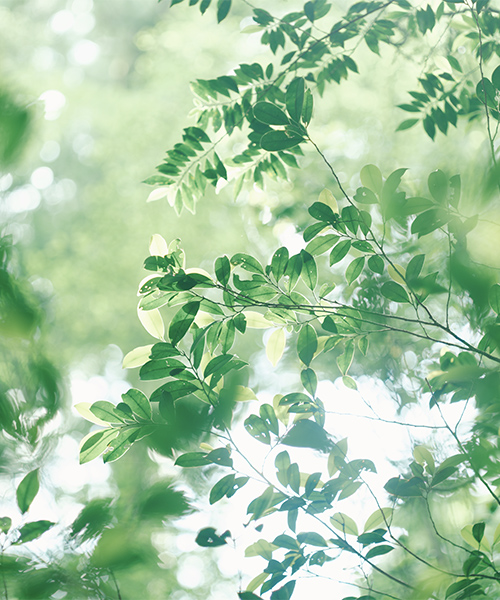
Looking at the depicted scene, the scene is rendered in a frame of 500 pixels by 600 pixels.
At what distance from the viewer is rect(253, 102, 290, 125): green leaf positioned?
0.45 m

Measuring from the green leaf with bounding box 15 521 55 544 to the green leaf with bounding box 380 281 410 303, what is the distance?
14.6 inches

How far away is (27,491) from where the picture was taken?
0.29 m

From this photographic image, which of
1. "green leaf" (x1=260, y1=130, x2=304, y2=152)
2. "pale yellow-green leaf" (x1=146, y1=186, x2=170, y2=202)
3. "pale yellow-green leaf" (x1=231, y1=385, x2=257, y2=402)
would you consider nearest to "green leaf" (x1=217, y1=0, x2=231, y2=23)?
"pale yellow-green leaf" (x1=146, y1=186, x2=170, y2=202)

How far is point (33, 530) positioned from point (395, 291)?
39 centimetres

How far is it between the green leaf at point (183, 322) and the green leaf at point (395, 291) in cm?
20

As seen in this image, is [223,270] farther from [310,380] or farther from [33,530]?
[33,530]

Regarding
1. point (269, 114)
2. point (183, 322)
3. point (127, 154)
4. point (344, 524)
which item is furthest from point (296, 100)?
point (127, 154)

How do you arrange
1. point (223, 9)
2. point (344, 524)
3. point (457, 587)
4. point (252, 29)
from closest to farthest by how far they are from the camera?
1. point (457, 587)
2. point (344, 524)
3. point (223, 9)
4. point (252, 29)

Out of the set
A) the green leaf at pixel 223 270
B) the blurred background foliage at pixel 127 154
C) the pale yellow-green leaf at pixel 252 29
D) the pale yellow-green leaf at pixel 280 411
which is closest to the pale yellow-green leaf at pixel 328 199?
the green leaf at pixel 223 270

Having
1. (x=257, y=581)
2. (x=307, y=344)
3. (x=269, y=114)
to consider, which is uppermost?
(x=269, y=114)

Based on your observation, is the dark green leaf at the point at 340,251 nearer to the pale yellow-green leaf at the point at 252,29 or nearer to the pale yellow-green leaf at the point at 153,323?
the pale yellow-green leaf at the point at 153,323

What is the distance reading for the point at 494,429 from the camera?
1.62 feet

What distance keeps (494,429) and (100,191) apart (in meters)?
3.56

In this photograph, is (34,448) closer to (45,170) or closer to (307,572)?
(307,572)
